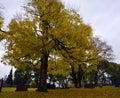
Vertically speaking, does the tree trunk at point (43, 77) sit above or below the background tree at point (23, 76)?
below

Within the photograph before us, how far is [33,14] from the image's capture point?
28219mm

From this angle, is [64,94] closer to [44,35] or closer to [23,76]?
[44,35]

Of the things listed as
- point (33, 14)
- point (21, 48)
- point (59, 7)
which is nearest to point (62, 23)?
point (59, 7)

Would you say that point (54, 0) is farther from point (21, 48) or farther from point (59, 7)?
point (21, 48)

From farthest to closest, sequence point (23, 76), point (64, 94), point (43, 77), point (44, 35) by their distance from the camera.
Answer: point (23, 76) < point (43, 77) < point (44, 35) < point (64, 94)

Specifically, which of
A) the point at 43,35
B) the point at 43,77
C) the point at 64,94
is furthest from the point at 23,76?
the point at 64,94

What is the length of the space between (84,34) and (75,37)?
408 cm

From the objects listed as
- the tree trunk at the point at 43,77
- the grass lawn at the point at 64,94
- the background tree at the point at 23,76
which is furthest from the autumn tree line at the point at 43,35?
the background tree at the point at 23,76

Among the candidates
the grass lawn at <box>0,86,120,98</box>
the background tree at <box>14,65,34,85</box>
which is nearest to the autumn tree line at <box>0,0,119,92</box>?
the grass lawn at <box>0,86,120,98</box>

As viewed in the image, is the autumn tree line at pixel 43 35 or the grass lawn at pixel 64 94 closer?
the grass lawn at pixel 64 94

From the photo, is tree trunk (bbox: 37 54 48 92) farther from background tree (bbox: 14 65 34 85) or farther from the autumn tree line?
background tree (bbox: 14 65 34 85)

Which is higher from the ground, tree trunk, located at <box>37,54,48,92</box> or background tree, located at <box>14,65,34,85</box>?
background tree, located at <box>14,65,34,85</box>

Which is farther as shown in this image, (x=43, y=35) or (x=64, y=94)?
(x=43, y=35)

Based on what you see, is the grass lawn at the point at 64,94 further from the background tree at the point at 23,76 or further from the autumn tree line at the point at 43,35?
the background tree at the point at 23,76
